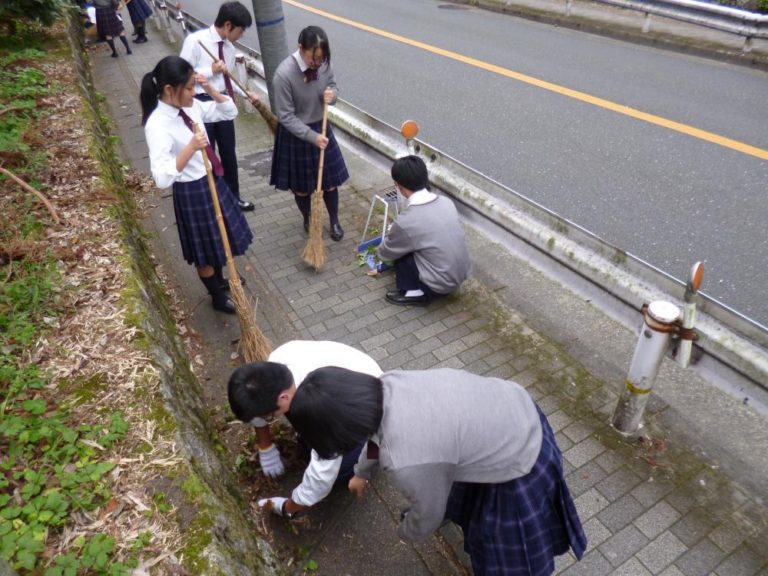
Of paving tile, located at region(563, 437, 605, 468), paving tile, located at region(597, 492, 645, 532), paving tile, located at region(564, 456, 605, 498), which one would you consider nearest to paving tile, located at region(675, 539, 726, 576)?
paving tile, located at region(597, 492, 645, 532)

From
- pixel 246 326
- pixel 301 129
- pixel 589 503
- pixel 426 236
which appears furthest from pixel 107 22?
pixel 589 503

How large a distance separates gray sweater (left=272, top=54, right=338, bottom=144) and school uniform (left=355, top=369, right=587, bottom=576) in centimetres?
338

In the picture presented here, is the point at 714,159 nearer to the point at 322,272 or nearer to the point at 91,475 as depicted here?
the point at 322,272

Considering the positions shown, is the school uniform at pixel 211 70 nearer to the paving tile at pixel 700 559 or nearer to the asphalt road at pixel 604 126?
the asphalt road at pixel 604 126

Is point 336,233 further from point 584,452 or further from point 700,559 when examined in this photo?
point 700,559

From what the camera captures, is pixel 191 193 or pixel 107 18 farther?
pixel 107 18

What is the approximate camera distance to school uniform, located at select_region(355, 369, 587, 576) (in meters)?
2.06

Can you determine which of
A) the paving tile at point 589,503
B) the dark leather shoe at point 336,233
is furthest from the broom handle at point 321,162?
the paving tile at point 589,503

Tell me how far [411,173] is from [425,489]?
2.78 m

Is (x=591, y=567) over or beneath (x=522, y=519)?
beneath

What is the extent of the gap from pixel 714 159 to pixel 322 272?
17.5ft

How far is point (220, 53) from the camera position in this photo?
17.9 feet

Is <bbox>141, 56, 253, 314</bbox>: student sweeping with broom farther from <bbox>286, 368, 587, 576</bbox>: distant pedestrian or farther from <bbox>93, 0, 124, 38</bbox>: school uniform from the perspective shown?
<bbox>93, 0, 124, 38</bbox>: school uniform

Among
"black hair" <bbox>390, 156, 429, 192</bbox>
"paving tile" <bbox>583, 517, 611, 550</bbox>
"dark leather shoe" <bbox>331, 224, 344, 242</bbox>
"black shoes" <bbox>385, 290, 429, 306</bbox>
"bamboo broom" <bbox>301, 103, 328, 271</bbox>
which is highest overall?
"black hair" <bbox>390, 156, 429, 192</bbox>
